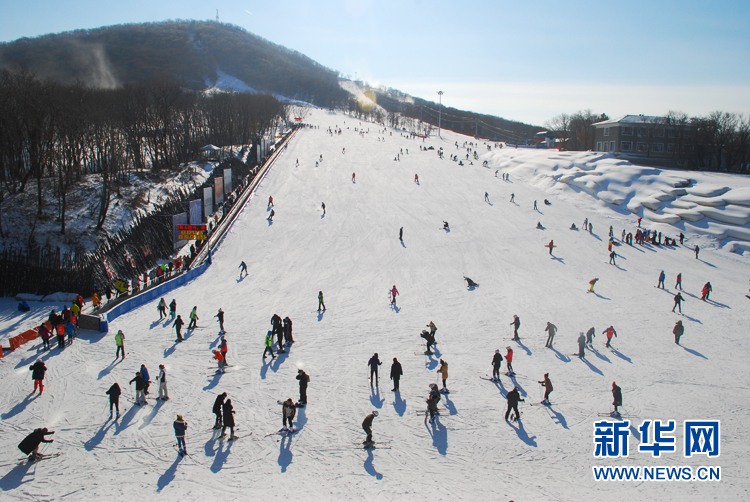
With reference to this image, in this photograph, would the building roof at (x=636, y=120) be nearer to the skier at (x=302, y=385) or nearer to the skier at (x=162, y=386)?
the skier at (x=302, y=385)

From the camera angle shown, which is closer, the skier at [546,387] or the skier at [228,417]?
the skier at [228,417]

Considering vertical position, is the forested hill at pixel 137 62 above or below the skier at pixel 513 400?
above

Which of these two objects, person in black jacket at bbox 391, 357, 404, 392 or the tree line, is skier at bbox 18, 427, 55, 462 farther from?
the tree line

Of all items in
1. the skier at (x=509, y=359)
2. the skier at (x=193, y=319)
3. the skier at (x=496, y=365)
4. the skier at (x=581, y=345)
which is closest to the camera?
the skier at (x=496, y=365)

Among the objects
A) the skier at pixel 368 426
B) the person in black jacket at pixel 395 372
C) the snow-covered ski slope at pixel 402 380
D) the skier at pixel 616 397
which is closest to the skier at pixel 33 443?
the snow-covered ski slope at pixel 402 380

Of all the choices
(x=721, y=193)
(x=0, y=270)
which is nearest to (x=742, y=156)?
(x=721, y=193)

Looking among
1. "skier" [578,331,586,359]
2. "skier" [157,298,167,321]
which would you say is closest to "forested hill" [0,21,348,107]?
"skier" [157,298,167,321]

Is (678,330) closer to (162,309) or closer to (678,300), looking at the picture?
(678,300)
